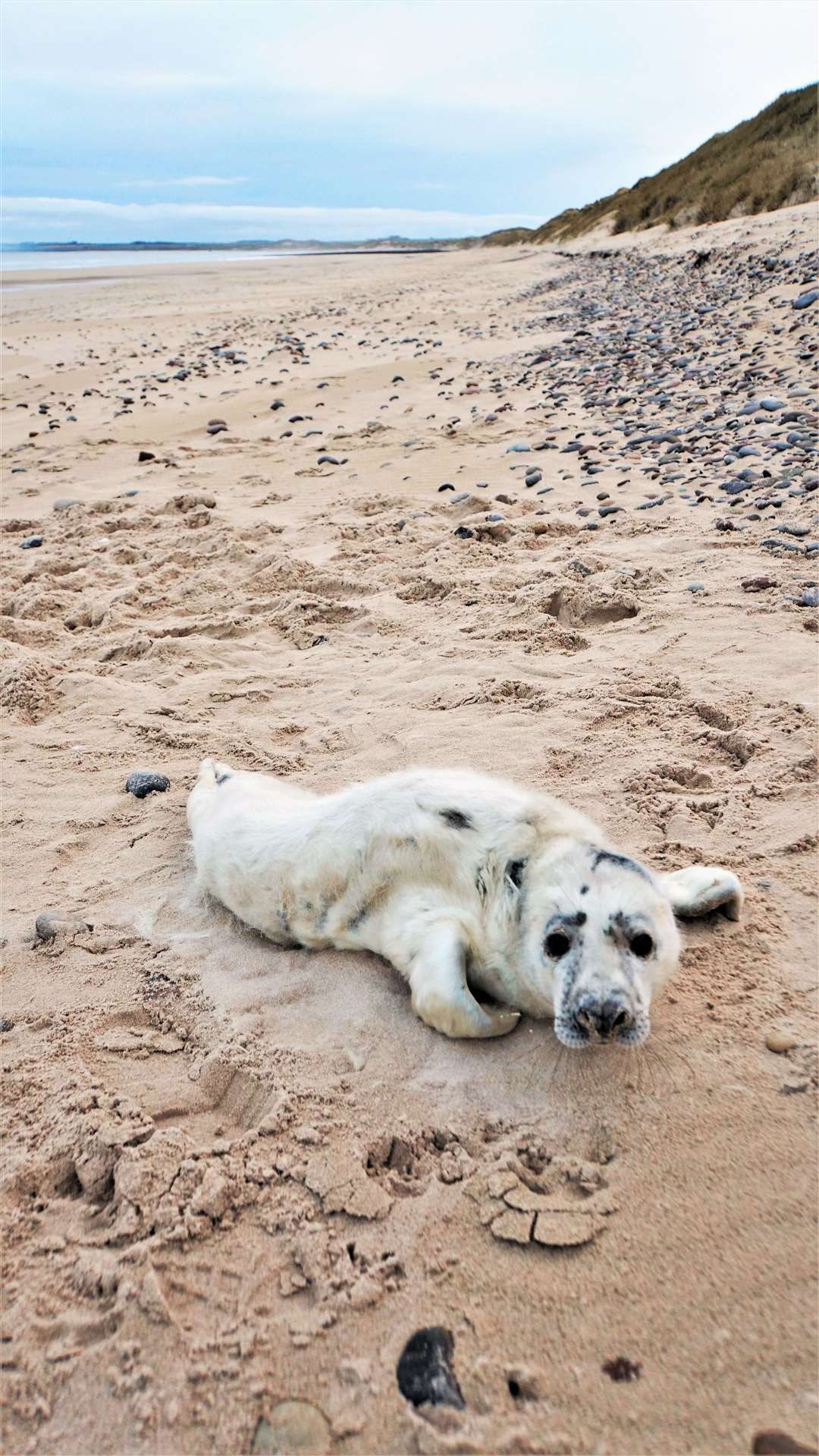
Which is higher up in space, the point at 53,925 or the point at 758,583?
the point at 758,583

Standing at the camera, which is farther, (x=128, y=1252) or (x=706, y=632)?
(x=706, y=632)

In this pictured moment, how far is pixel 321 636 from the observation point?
5.32 metres

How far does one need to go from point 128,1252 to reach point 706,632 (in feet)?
11.6

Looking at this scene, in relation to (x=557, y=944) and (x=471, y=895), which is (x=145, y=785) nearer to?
(x=471, y=895)

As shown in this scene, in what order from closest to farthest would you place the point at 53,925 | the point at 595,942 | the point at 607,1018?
the point at 607,1018, the point at 595,942, the point at 53,925

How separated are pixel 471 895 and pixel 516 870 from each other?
161mm

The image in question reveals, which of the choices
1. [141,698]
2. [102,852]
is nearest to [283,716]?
[141,698]

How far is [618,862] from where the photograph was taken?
263 cm

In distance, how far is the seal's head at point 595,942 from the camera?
235 centimetres

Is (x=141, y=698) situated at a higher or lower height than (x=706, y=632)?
lower

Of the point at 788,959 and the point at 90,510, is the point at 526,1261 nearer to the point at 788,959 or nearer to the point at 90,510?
the point at 788,959

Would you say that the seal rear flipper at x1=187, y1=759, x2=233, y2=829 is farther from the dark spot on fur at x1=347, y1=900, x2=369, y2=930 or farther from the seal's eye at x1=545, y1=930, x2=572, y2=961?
the seal's eye at x1=545, y1=930, x2=572, y2=961

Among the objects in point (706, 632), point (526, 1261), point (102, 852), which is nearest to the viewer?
point (526, 1261)

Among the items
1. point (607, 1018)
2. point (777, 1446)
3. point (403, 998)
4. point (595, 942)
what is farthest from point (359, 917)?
point (777, 1446)
